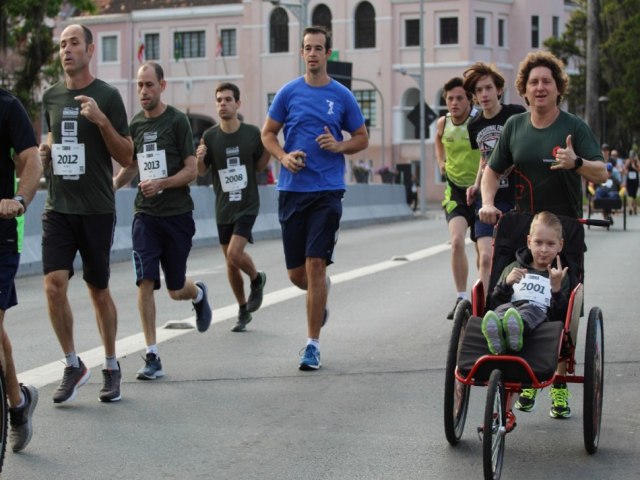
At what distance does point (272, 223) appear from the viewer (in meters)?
27.8

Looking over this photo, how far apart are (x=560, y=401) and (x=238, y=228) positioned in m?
5.03

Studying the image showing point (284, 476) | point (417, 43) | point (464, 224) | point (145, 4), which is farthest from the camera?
point (145, 4)

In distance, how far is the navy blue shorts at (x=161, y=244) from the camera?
9.34m

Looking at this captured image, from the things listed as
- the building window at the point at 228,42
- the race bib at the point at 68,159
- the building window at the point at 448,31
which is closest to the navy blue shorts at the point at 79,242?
the race bib at the point at 68,159

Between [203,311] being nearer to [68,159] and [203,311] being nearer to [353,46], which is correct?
[68,159]

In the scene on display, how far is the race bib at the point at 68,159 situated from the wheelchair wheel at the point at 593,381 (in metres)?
3.06

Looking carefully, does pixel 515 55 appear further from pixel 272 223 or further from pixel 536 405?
pixel 536 405

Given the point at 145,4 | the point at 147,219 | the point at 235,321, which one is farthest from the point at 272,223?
the point at 145,4

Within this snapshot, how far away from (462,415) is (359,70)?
67.7 meters

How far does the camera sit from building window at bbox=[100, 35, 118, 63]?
8000 centimetres

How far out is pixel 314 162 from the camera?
954 centimetres

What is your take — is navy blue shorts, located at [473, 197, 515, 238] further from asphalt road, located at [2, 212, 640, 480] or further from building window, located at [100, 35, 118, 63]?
building window, located at [100, 35, 118, 63]

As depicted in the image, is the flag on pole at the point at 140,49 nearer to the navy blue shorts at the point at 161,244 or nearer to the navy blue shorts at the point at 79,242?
the navy blue shorts at the point at 161,244

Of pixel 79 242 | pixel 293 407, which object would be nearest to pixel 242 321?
pixel 79 242
